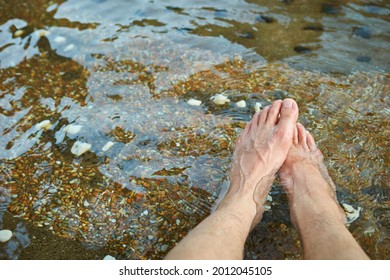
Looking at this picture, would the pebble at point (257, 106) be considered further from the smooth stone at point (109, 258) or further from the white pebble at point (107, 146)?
the smooth stone at point (109, 258)

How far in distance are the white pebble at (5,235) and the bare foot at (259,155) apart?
57.4 inches

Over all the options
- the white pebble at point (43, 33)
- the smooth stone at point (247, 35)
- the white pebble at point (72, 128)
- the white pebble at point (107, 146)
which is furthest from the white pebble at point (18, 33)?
the smooth stone at point (247, 35)

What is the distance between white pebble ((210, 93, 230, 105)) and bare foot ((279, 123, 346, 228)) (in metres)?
0.72

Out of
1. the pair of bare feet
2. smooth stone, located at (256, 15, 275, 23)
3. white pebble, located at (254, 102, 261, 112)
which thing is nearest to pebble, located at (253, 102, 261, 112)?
white pebble, located at (254, 102, 261, 112)

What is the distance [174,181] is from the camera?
3387 millimetres

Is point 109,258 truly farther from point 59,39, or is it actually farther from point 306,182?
point 59,39

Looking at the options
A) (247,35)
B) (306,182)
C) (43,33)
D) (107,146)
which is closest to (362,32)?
(247,35)

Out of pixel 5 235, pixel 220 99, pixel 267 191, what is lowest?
pixel 5 235

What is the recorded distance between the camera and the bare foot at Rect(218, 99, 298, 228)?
3.11m

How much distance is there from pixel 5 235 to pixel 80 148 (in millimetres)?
892

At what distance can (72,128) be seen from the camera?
3.86 meters

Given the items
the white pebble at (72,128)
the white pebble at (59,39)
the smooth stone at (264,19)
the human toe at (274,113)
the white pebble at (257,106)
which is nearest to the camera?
the human toe at (274,113)

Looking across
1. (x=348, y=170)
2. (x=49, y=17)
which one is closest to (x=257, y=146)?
(x=348, y=170)

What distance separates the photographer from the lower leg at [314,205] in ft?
8.17
